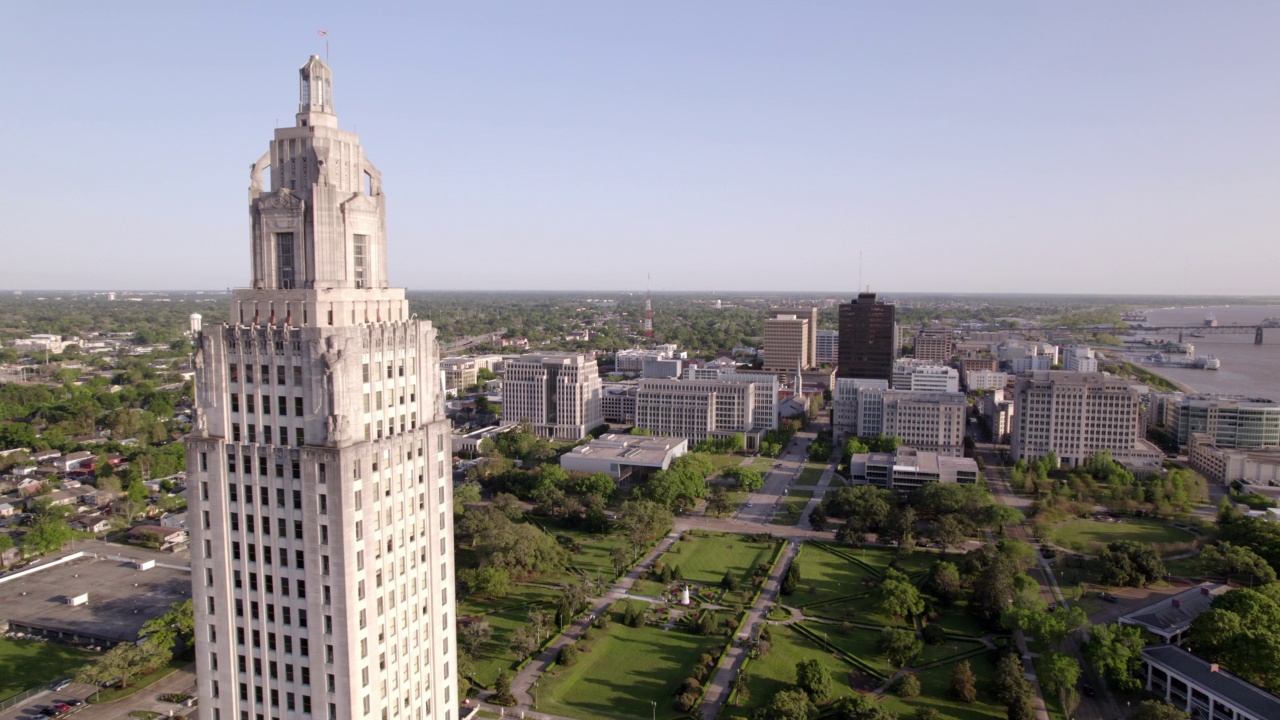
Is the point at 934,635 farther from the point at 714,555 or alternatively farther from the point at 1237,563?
the point at 1237,563

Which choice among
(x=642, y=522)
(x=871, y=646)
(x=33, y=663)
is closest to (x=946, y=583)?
(x=871, y=646)

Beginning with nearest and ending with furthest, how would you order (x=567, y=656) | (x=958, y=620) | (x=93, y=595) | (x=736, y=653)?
(x=567, y=656) → (x=736, y=653) → (x=958, y=620) → (x=93, y=595)

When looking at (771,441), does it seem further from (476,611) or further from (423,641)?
(423,641)

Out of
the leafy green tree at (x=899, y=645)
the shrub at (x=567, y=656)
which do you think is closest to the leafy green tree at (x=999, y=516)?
the leafy green tree at (x=899, y=645)

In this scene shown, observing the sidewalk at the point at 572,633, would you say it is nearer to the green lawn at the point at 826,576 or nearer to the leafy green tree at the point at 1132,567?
the green lawn at the point at 826,576

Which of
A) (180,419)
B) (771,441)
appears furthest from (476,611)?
(180,419)

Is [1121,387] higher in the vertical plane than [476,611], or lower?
higher

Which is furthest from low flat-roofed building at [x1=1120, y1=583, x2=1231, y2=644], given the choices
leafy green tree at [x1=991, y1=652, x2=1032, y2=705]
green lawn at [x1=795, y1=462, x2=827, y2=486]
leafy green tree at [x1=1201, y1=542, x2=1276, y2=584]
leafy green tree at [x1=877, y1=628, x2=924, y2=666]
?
green lawn at [x1=795, y1=462, x2=827, y2=486]
